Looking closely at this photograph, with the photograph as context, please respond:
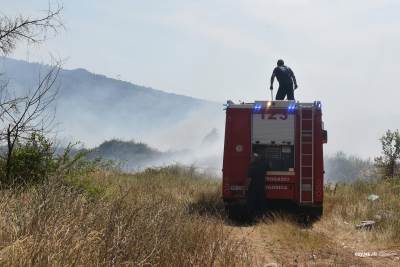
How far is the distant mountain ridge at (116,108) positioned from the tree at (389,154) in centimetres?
10119

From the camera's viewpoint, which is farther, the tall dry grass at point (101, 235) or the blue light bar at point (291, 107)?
the blue light bar at point (291, 107)

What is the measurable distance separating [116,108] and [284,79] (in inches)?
6053

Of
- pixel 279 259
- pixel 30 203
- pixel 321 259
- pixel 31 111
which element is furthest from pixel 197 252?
pixel 31 111

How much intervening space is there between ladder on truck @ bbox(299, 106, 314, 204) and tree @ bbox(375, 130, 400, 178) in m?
12.1

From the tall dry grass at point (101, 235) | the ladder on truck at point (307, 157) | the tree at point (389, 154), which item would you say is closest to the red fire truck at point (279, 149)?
the ladder on truck at point (307, 157)

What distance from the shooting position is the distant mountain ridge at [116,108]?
14238cm

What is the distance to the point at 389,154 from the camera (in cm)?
2359

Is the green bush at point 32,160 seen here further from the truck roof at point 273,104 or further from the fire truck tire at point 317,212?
the fire truck tire at point 317,212

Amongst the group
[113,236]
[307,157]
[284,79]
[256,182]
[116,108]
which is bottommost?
[113,236]

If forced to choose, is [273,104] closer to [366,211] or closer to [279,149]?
[279,149]

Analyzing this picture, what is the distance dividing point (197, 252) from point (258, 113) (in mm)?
7008

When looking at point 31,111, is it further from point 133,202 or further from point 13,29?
point 133,202

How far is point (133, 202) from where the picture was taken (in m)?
6.73

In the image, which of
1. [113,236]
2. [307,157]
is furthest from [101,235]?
[307,157]
